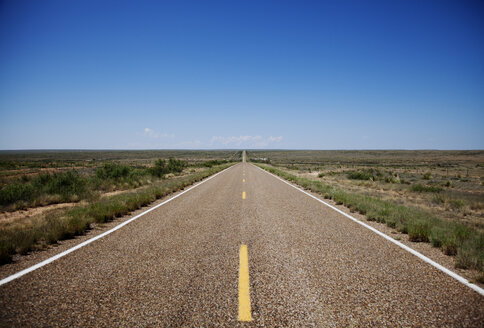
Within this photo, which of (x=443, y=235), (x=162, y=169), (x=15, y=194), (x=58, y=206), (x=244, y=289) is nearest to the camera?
(x=244, y=289)

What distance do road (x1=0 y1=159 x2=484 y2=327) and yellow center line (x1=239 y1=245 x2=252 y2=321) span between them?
13 millimetres

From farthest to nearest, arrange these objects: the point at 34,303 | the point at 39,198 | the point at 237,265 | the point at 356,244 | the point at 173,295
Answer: the point at 39,198 < the point at 356,244 < the point at 237,265 < the point at 173,295 < the point at 34,303

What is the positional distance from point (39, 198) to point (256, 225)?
11094 mm

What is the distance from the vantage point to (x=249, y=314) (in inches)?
104

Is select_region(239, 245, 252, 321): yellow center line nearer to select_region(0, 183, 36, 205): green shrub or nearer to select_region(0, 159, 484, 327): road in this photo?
select_region(0, 159, 484, 327): road

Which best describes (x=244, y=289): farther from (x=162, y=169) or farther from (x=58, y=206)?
(x=162, y=169)

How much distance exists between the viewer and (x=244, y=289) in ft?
10.3

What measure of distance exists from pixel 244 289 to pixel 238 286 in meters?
0.12

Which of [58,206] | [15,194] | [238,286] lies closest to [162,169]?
[15,194]

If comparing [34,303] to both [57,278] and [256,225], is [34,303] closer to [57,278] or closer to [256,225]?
[57,278]

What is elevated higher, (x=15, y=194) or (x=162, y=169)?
(x=162, y=169)

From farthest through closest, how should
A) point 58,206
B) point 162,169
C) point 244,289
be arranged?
point 162,169
point 58,206
point 244,289

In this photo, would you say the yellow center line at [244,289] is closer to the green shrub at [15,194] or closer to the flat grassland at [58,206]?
the flat grassland at [58,206]

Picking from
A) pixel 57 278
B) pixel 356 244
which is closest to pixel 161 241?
pixel 57 278
